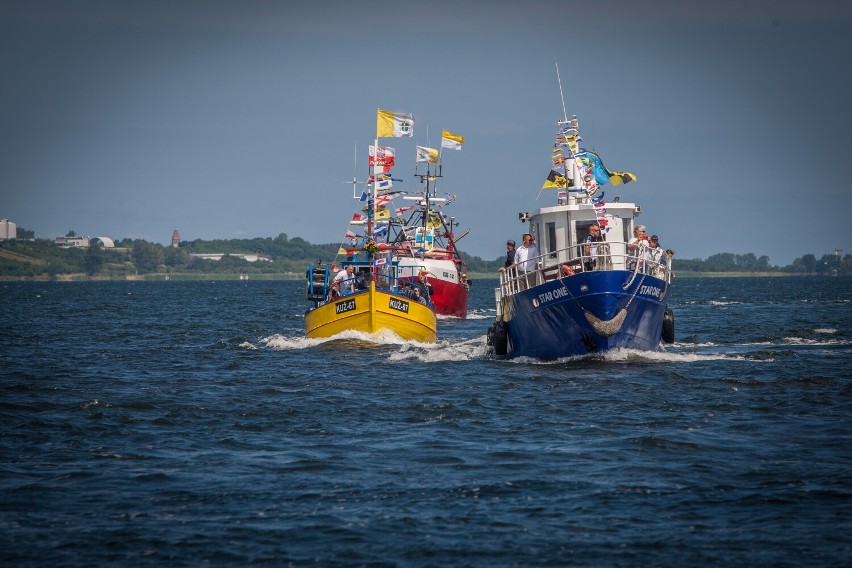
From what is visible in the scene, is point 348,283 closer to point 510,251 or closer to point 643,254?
point 510,251

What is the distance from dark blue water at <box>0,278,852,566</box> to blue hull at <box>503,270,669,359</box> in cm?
53

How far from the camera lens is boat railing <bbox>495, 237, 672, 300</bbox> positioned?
88.6 feet

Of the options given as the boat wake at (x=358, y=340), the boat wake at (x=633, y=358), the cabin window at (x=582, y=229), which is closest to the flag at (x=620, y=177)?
the cabin window at (x=582, y=229)

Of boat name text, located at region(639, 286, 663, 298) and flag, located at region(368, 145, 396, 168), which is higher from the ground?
flag, located at region(368, 145, 396, 168)

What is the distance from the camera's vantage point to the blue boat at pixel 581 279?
26625 mm

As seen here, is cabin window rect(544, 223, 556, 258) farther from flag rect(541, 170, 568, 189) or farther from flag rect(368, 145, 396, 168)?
flag rect(368, 145, 396, 168)

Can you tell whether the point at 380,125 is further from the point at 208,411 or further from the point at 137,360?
the point at 208,411

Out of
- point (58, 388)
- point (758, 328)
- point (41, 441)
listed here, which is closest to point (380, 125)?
point (758, 328)

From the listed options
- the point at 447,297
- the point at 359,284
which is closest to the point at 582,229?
the point at 359,284

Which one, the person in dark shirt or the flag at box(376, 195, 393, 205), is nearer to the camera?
the person in dark shirt

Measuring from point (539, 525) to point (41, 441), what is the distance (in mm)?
8995

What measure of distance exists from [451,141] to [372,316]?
33.0 m

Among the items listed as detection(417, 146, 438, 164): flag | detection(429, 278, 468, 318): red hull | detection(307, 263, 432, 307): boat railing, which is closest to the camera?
detection(307, 263, 432, 307): boat railing

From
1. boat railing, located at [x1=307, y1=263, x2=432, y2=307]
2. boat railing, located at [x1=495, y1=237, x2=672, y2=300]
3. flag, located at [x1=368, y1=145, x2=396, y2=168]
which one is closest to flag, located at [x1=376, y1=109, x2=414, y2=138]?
flag, located at [x1=368, y1=145, x2=396, y2=168]
